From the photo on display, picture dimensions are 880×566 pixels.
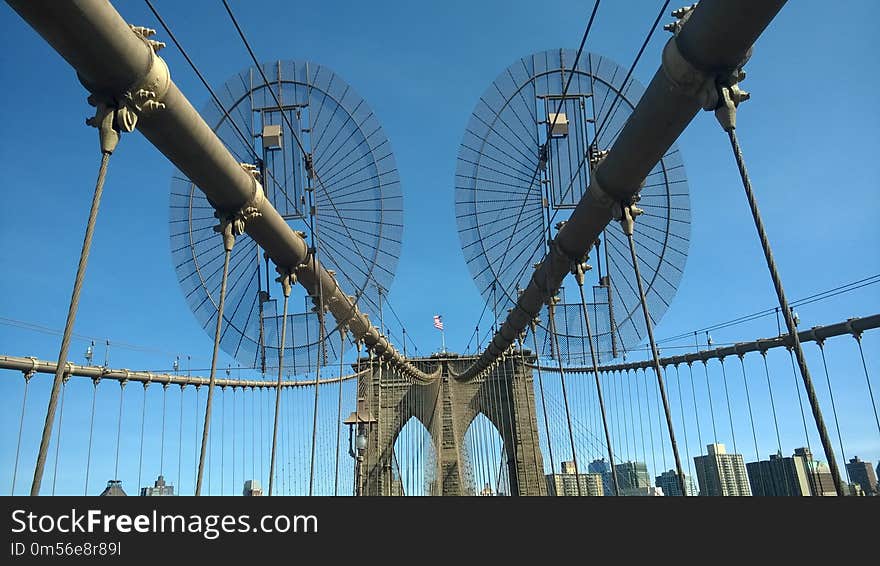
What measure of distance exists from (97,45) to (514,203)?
51.3 feet

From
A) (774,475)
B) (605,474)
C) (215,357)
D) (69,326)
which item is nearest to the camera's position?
(69,326)

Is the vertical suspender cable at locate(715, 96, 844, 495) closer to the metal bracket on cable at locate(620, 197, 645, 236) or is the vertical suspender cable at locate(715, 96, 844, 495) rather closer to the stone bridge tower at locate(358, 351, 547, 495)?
the metal bracket on cable at locate(620, 197, 645, 236)

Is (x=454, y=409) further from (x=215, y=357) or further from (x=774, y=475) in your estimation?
(x=215, y=357)

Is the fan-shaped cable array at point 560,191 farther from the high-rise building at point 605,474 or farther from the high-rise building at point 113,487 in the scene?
the high-rise building at point 113,487

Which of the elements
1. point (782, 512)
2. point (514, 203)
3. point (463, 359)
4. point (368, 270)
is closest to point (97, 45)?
point (782, 512)

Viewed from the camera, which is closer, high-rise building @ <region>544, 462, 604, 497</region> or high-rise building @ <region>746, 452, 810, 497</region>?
high-rise building @ <region>544, 462, 604, 497</region>

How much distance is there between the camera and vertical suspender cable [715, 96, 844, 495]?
7.53m

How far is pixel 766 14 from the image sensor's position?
7.86 m

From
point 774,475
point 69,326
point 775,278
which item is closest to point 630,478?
point 774,475

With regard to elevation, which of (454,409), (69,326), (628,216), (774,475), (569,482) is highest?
(454,409)

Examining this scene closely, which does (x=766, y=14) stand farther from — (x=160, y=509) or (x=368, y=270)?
(x=368, y=270)

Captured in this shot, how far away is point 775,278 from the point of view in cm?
808

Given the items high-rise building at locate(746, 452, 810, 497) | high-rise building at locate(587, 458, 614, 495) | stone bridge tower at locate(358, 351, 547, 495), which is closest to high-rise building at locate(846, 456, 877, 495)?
high-rise building at locate(746, 452, 810, 497)

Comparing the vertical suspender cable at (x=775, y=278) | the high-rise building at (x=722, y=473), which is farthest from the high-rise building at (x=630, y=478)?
the vertical suspender cable at (x=775, y=278)
